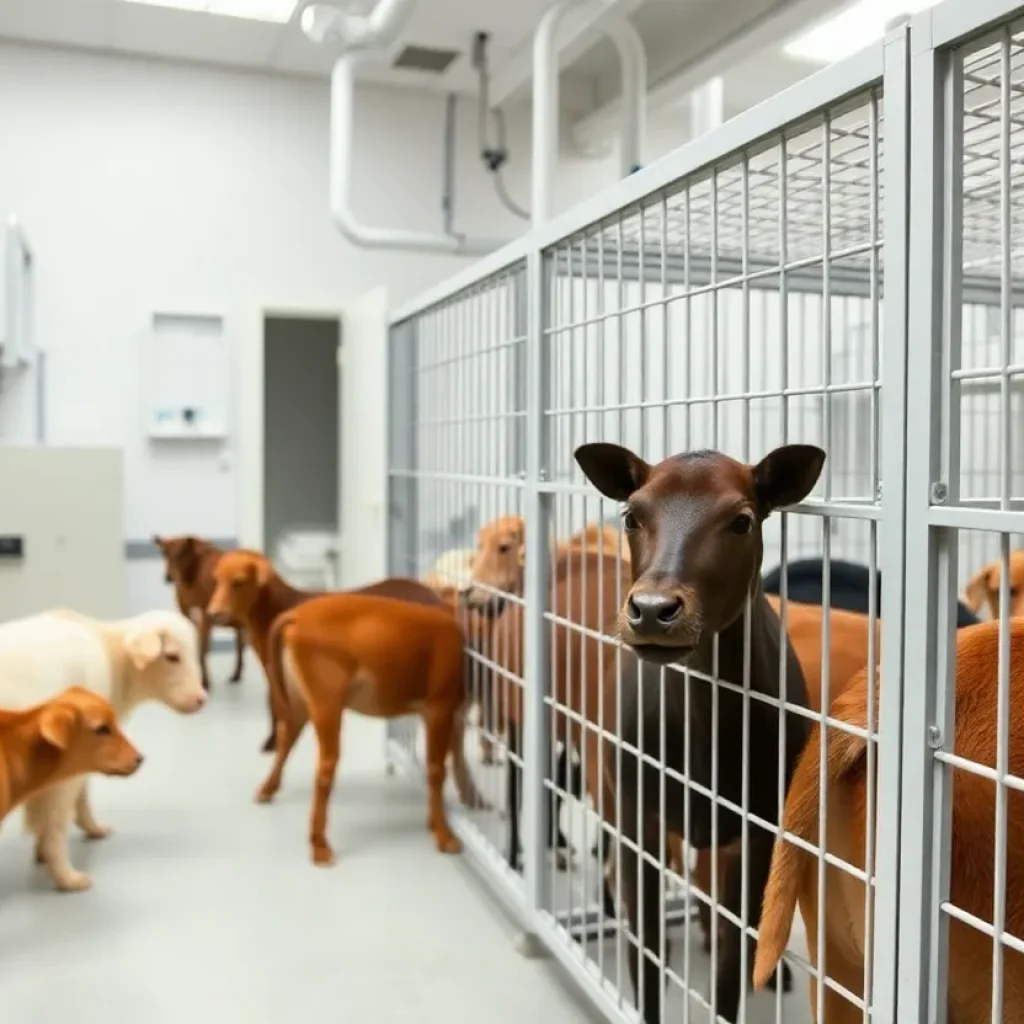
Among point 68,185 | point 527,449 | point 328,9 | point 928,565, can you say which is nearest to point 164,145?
point 68,185

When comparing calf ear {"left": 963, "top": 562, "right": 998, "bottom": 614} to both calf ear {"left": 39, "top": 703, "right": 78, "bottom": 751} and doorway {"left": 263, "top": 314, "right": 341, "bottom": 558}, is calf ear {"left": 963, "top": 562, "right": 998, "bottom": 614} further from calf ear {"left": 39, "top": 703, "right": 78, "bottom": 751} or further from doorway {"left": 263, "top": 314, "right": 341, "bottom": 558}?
doorway {"left": 263, "top": 314, "right": 341, "bottom": 558}

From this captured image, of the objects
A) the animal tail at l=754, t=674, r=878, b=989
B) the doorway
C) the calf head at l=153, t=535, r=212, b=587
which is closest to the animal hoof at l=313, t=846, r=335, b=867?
the animal tail at l=754, t=674, r=878, b=989

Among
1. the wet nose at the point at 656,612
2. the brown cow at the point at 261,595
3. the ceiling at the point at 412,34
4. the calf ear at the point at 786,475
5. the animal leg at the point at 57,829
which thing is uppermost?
the ceiling at the point at 412,34

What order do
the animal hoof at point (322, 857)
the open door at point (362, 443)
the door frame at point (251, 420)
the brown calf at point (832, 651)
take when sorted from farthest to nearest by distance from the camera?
the door frame at point (251, 420), the open door at point (362, 443), the animal hoof at point (322, 857), the brown calf at point (832, 651)

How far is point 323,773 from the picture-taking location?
8.11ft

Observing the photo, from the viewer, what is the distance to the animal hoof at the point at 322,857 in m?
2.46

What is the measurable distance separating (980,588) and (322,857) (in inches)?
65.9

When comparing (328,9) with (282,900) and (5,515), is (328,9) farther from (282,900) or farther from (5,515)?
(282,900)

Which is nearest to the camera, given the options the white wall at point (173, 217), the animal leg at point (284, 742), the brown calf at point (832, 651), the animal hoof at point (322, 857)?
the brown calf at point (832, 651)

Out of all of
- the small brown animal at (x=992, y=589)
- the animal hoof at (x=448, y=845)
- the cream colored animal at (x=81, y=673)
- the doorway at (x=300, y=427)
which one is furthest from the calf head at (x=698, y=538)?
the doorway at (x=300, y=427)

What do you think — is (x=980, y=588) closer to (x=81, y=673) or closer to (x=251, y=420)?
(x=81, y=673)

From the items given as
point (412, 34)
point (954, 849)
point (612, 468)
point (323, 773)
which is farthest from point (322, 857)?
point (412, 34)

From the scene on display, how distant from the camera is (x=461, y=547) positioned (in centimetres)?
279

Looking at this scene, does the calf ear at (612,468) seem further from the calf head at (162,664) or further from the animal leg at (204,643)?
the animal leg at (204,643)
